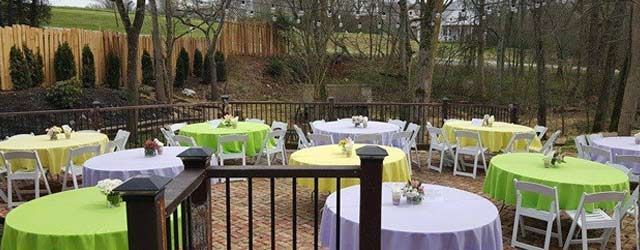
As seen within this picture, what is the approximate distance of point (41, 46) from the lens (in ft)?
46.5

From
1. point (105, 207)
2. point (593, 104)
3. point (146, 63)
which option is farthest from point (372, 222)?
point (593, 104)

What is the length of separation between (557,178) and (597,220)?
0.59 meters

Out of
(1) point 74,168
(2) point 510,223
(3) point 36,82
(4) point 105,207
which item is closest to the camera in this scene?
(4) point 105,207

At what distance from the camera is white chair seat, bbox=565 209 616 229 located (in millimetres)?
4426

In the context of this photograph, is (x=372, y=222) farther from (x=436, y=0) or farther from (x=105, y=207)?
(x=436, y=0)

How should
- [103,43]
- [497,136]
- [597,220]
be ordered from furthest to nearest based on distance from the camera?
[103,43]
[497,136]
[597,220]

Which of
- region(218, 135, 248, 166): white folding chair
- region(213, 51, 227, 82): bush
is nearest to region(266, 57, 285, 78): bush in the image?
region(213, 51, 227, 82): bush

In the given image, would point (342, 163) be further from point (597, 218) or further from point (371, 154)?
point (371, 154)

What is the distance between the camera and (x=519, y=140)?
819 cm

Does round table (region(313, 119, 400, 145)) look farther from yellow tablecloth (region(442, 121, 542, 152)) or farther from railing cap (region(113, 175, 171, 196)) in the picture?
railing cap (region(113, 175, 171, 196))

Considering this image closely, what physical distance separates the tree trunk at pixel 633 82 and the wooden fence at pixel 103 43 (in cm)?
1543

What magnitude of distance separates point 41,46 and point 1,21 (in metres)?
3.30

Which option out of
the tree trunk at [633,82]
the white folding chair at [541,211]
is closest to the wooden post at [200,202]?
the white folding chair at [541,211]

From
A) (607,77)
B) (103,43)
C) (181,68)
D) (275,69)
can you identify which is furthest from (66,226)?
(275,69)
